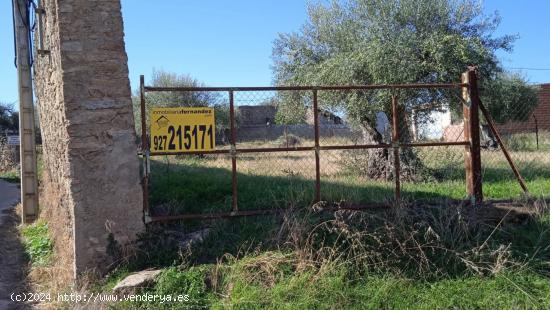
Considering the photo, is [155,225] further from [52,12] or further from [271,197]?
[52,12]

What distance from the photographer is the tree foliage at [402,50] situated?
36.0ft

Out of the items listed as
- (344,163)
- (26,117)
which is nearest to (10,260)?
(26,117)

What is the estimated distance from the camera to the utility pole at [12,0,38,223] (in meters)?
10.2

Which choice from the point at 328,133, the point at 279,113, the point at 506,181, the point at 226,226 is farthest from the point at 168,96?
the point at 226,226

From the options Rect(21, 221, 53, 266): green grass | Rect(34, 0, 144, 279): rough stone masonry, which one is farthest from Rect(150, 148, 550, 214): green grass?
Rect(21, 221, 53, 266): green grass

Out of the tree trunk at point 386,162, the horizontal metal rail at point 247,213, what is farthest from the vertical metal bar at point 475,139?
the tree trunk at point 386,162

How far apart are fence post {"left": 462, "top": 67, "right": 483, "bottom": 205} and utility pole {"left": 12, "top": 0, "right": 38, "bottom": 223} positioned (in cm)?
787

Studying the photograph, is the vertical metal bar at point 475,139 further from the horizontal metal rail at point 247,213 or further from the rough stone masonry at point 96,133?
the rough stone masonry at point 96,133

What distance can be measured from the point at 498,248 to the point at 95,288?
426cm

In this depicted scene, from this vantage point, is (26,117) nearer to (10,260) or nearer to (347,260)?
(10,260)

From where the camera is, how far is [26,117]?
1059 cm

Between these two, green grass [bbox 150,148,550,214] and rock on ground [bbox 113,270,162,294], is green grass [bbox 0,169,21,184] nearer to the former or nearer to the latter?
green grass [bbox 150,148,550,214]

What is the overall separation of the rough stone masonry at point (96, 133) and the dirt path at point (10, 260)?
749 millimetres

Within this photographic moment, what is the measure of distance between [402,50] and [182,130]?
6482mm
